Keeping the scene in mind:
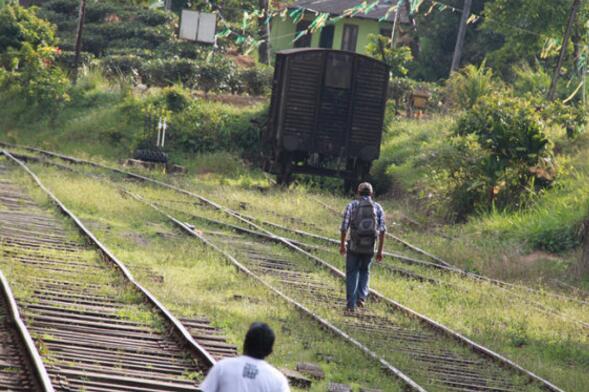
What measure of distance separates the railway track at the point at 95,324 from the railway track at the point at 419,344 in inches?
77.7

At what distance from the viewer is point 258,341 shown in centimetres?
562

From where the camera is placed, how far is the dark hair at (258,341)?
561 centimetres

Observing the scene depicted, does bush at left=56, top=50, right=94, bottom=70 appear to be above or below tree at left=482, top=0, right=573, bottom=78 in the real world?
below

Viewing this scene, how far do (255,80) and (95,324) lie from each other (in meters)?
31.9

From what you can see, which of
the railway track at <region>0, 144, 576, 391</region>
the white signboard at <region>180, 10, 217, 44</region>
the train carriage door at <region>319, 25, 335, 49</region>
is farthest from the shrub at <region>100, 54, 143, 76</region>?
the railway track at <region>0, 144, 576, 391</region>

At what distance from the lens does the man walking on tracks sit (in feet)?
45.0

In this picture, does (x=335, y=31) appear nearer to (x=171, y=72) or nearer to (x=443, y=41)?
(x=443, y=41)

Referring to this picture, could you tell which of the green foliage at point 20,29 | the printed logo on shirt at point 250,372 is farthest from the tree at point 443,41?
the printed logo on shirt at point 250,372

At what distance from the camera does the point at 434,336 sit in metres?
13.0

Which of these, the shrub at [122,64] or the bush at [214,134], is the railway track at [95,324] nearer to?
the bush at [214,134]

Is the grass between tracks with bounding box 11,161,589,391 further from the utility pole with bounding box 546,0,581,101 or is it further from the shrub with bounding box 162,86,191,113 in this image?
the shrub with bounding box 162,86,191,113

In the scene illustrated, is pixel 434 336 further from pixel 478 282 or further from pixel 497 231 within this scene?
pixel 497 231

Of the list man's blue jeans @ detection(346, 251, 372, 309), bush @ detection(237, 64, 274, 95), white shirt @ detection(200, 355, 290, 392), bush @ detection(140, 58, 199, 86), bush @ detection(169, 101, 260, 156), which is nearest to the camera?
white shirt @ detection(200, 355, 290, 392)

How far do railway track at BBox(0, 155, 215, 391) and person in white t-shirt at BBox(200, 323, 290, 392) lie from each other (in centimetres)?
349
